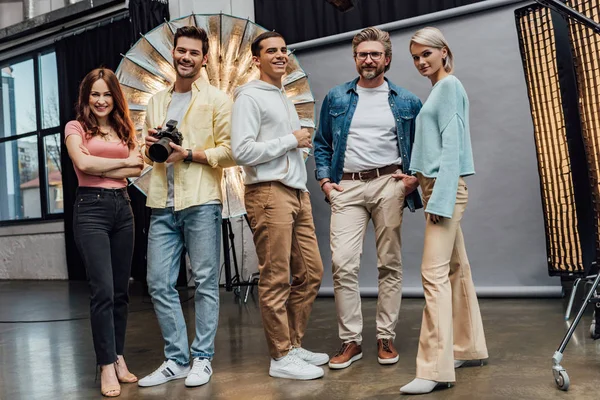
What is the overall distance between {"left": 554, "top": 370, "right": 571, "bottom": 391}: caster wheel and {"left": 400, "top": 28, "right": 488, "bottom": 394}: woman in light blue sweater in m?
0.37

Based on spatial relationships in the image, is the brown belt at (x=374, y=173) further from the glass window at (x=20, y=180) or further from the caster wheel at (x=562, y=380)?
the glass window at (x=20, y=180)

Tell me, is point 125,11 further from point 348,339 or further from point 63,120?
point 348,339

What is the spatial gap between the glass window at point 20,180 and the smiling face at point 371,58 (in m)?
7.50

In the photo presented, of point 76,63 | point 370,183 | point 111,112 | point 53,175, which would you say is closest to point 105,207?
point 111,112

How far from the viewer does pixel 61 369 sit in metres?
3.12

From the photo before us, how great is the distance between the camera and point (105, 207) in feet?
8.51

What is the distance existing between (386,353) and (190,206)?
1.11 metres

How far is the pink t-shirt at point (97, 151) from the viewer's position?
103 inches

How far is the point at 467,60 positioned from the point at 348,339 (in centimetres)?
259

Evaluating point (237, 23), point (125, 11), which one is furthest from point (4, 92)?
point (237, 23)

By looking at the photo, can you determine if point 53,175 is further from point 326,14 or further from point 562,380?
point 562,380

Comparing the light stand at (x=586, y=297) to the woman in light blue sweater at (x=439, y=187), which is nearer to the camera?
the light stand at (x=586, y=297)

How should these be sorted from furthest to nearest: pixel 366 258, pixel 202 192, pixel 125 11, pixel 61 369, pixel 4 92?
pixel 4 92 → pixel 125 11 → pixel 366 258 → pixel 61 369 → pixel 202 192

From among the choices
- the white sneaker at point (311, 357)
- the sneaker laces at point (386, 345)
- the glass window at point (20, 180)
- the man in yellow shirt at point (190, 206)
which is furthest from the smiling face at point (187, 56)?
the glass window at point (20, 180)
